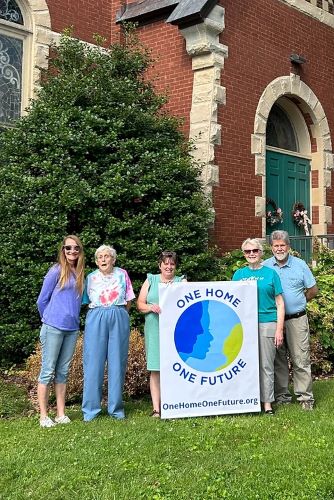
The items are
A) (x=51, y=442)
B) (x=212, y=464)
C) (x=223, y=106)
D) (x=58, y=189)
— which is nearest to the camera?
(x=212, y=464)

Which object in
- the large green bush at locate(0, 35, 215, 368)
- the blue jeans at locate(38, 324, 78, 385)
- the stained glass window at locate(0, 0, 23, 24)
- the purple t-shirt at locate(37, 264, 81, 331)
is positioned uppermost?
the stained glass window at locate(0, 0, 23, 24)

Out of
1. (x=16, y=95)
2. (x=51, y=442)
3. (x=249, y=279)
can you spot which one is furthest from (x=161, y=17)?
(x=51, y=442)

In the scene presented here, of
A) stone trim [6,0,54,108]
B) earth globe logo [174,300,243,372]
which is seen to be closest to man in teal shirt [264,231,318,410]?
earth globe logo [174,300,243,372]

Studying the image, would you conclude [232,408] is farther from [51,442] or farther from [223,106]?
[223,106]

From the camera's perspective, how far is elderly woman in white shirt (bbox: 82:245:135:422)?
579 centimetres

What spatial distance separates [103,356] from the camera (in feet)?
19.2

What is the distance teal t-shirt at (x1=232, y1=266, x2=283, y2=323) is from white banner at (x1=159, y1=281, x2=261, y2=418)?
0.07 metres

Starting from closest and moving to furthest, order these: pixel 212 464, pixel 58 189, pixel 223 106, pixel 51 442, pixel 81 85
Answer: pixel 212 464
pixel 51 442
pixel 58 189
pixel 81 85
pixel 223 106

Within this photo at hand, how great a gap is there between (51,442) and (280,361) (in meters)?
2.66

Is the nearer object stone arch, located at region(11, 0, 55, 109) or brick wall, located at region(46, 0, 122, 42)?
stone arch, located at region(11, 0, 55, 109)

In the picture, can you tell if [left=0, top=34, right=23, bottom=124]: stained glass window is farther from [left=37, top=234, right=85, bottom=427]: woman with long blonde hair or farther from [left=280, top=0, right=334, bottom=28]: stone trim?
[left=280, top=0, right=334, bottom=28]: stone trim

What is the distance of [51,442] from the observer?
4891 millimetres

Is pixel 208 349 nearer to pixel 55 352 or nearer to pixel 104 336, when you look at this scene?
pixel 104 336

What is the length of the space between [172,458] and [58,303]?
73.8 inches
